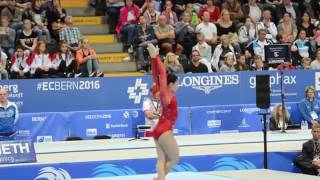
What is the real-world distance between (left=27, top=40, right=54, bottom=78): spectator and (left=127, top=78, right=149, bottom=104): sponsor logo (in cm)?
197

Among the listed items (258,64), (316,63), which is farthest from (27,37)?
(316,63)

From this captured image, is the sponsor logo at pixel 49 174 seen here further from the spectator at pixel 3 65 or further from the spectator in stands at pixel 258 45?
the spectator in stands at pixel 258 45

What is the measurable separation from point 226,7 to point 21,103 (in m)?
7.01

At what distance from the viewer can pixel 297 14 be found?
21469 millimetres

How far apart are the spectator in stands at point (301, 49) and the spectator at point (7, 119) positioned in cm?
841

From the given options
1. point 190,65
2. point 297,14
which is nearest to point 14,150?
point 190,65

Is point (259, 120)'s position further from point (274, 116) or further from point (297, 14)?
point (297, 14)

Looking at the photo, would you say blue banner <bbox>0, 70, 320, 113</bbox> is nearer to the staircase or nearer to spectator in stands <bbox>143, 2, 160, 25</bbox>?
the staircase

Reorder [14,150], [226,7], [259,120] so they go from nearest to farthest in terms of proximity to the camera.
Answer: [14,150], [259,120], [226,7]

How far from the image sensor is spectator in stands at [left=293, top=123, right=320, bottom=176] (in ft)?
40.4

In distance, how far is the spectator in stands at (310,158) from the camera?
40.4ft

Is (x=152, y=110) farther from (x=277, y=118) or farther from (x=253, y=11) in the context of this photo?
(x=253, y=11)

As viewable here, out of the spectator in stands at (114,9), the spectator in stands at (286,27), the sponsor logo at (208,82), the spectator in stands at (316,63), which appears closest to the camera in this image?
the sponsor logo at (208,82)

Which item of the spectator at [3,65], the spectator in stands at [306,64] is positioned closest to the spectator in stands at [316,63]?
the spectator in stands at [306,64]
